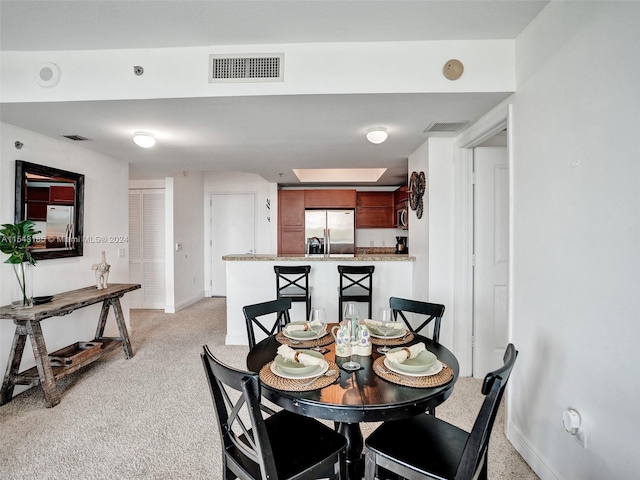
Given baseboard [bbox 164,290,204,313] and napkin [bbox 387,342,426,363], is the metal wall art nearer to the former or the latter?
napkin [bbox 387,342,426,363]

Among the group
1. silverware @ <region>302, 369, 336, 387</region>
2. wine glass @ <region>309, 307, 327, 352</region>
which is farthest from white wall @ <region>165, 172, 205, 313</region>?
silverware @ <region>302, 369, 336, 387</region>

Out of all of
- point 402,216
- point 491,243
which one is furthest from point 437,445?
point 402,216

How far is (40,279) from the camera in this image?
3014mm

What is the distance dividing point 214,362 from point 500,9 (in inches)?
89.1

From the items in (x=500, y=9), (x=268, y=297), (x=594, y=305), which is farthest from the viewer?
Result: (x=268, y=297)

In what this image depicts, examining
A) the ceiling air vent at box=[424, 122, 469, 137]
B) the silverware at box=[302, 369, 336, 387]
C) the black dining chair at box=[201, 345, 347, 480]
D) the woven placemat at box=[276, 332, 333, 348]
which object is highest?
the ceiling air vent at box=[424, 122, 469, 137]

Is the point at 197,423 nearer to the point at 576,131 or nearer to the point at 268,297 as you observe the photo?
the point at 268,297

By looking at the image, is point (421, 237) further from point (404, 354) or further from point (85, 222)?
point (85, 222)

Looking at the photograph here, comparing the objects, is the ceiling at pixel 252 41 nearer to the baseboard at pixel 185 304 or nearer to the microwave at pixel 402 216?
the microwave at pixel 402 216

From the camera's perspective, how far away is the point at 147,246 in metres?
5.56

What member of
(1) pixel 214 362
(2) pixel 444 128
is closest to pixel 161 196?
(2) pixel 444 128

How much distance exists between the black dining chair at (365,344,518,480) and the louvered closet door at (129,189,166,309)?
5185mm

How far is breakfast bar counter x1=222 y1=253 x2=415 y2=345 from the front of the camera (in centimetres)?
382

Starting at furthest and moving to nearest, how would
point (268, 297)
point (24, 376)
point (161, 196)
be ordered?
point (161, 196) → point (268, 297) → point (24, 376)
